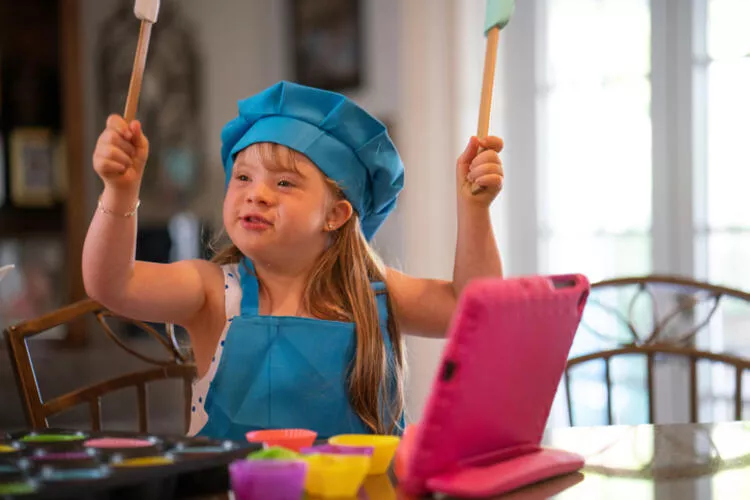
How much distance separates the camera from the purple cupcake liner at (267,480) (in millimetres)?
590

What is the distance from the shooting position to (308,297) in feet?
3.87

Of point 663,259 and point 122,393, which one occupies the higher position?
point 663,259

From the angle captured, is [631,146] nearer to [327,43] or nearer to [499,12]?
[327,43]

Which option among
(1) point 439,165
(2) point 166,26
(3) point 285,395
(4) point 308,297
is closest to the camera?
(3) point 285,395

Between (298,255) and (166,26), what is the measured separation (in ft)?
10.2

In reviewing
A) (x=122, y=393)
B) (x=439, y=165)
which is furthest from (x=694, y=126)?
(x=122, y=393)

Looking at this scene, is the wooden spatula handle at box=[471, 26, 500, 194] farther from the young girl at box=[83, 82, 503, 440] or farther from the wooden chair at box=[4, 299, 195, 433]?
the wooden chair at box=[4, 299, 195, 433]

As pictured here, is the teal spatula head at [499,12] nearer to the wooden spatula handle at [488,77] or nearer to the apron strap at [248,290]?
the wooden spatula handle at [488,77]

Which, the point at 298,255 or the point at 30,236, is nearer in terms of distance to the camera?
the point at 298,255

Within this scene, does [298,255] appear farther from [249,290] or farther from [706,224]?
[706,224]

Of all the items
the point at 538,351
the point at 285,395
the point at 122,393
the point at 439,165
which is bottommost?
the point at 122,393

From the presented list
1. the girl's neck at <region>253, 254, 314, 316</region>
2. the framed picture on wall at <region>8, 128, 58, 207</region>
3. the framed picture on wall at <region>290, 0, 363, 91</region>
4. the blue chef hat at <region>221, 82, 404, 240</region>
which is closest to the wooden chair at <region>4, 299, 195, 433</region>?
the girl's neck at <region>253, 254, 314, 316</region>

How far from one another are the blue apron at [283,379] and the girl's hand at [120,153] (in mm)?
260

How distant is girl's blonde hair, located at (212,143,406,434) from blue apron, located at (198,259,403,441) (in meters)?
0.02
